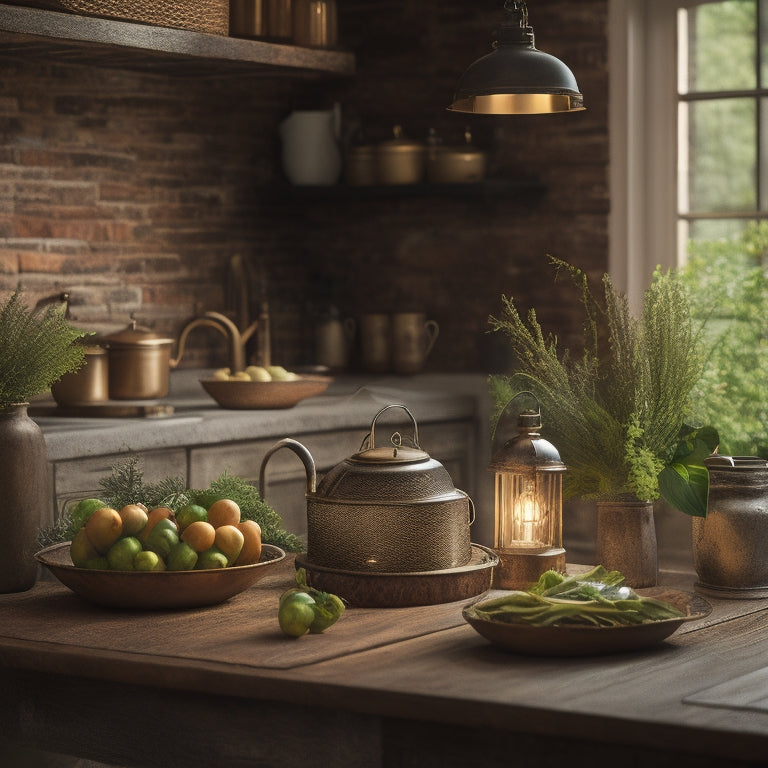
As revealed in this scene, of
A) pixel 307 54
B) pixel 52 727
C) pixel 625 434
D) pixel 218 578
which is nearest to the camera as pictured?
pixel 52 727

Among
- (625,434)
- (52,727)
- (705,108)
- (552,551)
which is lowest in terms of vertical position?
(52,727)

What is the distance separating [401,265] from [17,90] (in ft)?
5.56

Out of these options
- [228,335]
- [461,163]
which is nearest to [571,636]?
[228,335]

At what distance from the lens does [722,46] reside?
16.8ft

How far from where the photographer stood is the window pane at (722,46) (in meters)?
5.07

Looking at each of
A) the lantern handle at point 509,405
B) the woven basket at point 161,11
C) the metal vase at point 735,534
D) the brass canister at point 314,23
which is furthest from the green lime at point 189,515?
the brass canister at point 314,23

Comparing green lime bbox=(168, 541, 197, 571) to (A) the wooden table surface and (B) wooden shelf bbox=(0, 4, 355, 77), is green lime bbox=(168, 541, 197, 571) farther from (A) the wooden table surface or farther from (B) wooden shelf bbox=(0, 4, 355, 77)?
(B) wooden shelf bbox=(0, 4, 355, 77)

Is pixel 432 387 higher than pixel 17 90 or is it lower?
lower

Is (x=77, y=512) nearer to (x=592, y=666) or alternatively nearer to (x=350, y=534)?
(x=350, y=534)

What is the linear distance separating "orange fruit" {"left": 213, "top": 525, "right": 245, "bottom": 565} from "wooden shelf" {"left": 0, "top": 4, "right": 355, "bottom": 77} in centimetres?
217

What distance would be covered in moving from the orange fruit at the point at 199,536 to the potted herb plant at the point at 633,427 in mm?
730

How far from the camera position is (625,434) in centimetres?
272

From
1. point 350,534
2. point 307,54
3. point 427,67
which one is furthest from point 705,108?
point 350,534

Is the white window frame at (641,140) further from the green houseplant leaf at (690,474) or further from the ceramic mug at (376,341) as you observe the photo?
the green houseplant leaf at (690,474)
